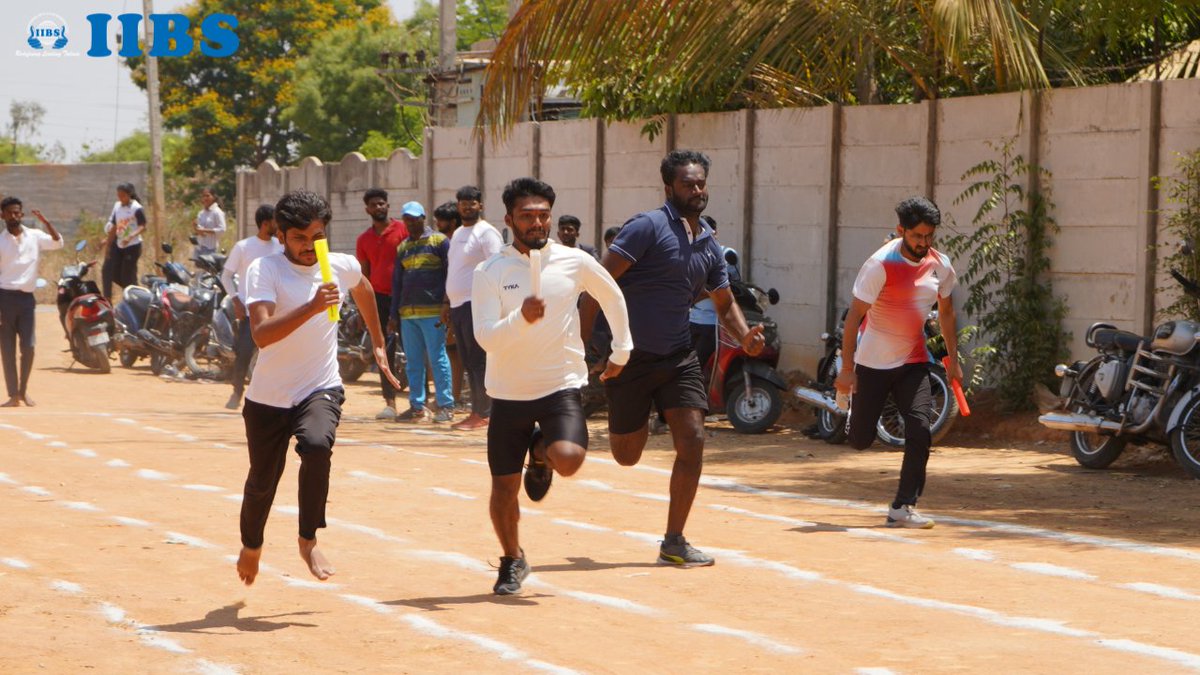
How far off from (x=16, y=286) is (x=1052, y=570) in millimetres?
11137

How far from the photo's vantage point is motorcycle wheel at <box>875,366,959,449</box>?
503 inches

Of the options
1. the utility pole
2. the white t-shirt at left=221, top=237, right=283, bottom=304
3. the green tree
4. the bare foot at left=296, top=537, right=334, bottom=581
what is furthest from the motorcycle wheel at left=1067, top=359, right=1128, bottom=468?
the green tree

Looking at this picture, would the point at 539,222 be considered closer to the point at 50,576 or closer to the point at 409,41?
the point at 50,576

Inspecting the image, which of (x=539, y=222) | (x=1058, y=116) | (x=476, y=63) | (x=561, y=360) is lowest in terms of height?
(x=561, y=360)

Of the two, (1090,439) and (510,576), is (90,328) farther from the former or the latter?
(510,576)

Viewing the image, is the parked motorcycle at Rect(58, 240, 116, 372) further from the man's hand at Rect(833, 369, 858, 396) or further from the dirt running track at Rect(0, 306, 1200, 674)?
the man's hand at Rect(833, 369, 858, 396)

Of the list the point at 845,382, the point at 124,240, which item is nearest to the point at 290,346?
the point at 845,382

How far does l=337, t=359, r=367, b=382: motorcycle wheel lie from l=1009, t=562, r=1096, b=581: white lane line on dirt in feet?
38.9

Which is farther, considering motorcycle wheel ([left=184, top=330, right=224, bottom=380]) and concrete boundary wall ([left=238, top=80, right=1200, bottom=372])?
motorcycle wheel ([left=184, top=330, right=224, bottom=380])

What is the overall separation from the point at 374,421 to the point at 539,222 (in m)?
8.79

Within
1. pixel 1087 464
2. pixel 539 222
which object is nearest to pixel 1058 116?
pixel 1087 464

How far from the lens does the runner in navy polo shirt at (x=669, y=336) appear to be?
809cm

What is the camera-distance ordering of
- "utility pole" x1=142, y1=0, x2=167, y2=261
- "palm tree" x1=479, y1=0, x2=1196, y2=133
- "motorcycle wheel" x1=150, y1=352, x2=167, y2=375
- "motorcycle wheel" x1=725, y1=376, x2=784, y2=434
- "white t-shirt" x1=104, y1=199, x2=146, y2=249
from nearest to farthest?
"palm tree" x1=479, y1=0, x2=1196, y2=133 → "motorcycle wheel" x1=725, y1=376, x2=784, y2=434 → "motorcycle wheel" x1=150, y1=352, x2=167, y2=375 → "white t-shirt" x1=104, y1=199, x2=146, y2=249 → "utility pole" x1=142, y1=0, x2=167, y2=261

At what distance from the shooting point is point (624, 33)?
14.3m
